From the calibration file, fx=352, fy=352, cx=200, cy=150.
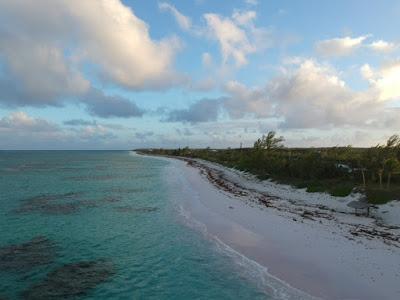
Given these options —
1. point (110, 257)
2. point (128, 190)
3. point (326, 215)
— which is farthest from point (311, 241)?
point (128, 190)

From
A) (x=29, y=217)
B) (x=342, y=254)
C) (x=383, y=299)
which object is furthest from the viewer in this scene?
(x=29, y=217)

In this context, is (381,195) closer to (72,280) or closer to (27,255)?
(72,280)

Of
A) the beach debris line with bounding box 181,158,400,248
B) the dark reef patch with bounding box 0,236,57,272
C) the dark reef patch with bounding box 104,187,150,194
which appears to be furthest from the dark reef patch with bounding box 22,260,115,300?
the dark reef patch with bounding box 104,187,150,194

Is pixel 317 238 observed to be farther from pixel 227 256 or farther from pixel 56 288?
pixel 56 288

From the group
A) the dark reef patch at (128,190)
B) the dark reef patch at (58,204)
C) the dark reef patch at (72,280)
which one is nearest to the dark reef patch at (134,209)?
the dark reef patch at (58,204)

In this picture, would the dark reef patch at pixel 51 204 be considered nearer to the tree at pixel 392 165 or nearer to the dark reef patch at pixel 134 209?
the dark reef patch at pixel 134 209

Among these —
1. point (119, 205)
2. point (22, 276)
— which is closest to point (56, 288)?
point (22, 276)

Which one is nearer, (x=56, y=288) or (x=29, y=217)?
(x=56, y=288)
